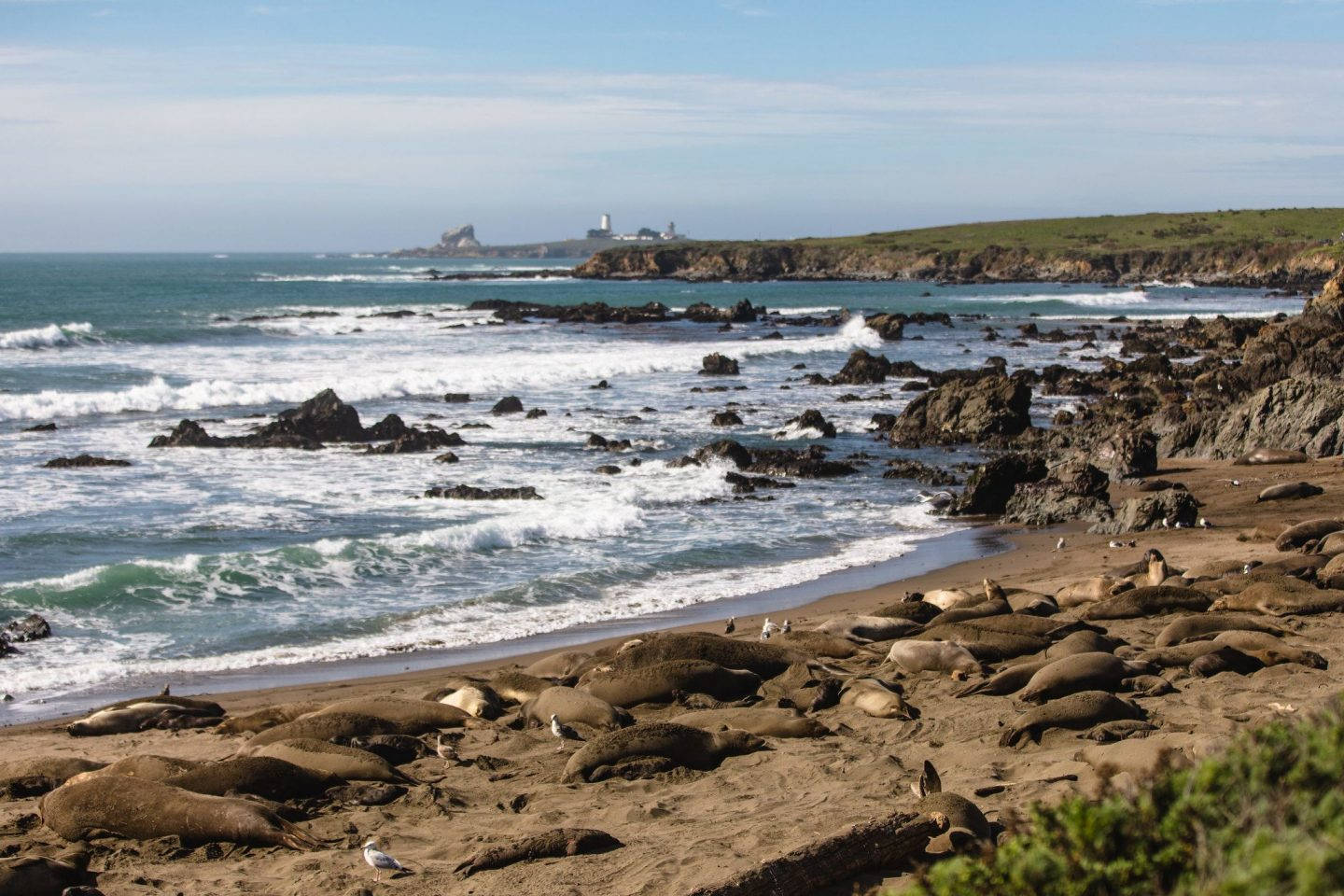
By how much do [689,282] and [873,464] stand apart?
9906cm

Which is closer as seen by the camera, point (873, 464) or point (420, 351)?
point (873, 464)

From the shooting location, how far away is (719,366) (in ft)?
151

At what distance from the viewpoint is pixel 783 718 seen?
9742mm

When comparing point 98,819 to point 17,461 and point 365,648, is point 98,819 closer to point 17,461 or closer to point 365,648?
point 365,648

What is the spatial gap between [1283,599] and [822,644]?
15.0ft

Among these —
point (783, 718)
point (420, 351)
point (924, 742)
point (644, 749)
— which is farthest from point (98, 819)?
point (420, 351)

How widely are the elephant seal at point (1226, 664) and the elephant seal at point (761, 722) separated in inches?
125

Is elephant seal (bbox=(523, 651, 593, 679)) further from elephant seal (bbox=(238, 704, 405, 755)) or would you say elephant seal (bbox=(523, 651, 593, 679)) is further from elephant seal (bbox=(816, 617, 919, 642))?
elephant seal (bbox=(816, 617, 919, 642))

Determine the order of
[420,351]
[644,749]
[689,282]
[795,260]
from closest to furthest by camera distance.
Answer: [644,749] → [420,351] → [689,282] → [795,260]

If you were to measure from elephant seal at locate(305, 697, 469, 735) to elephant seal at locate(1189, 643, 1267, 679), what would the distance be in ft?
19.9

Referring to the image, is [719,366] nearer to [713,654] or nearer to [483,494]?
[483,494]

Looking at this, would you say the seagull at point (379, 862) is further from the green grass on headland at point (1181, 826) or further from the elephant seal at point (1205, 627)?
the elephant seal at point (1205, 627)

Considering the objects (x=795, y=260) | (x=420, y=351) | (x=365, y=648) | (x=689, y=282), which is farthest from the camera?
(x=795, y=260)

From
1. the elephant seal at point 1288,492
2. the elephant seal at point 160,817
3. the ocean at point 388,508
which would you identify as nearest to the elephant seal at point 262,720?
the elephant seal at point 160,817
